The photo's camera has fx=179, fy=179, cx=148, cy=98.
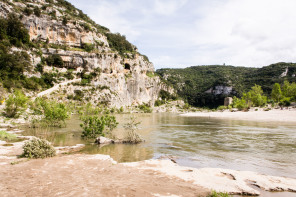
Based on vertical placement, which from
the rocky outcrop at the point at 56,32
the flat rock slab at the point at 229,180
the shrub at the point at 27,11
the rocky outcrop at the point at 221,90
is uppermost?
the shrub at the point at 27,11

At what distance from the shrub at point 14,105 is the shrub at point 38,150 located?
23525 millimetres

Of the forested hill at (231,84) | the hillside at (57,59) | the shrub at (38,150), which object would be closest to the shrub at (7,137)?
the shrub at (38,150)

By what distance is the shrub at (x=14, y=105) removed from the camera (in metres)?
30.6

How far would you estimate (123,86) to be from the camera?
94.1 m

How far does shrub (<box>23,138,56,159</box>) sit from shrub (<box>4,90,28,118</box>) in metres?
23.5

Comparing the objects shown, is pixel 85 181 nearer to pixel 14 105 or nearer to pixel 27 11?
pixel 14 105

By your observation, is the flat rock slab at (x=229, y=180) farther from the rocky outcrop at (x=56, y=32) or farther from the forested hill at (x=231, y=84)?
the forested hill at (x=231, y=84)

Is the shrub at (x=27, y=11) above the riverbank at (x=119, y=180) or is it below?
above

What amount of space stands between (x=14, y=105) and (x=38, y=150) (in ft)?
85.2

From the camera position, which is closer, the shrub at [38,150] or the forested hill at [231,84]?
the shrub at [38,150]

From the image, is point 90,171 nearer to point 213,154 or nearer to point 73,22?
point 213,154

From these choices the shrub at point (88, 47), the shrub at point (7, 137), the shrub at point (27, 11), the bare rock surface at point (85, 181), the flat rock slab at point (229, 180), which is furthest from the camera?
the shrub at point (88, 47)

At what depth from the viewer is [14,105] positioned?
31859mm

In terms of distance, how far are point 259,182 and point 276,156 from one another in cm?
722
